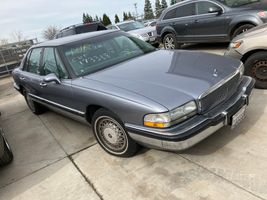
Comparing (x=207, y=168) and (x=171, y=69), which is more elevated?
(x=171, y=69)

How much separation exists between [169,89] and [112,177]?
124 cm

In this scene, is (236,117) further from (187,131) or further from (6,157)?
(6,157)

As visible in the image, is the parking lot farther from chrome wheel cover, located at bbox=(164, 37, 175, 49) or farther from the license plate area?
chrome wheel cover, located at bbox=(164, 37, 175, 49)

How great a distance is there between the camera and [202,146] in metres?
3.48

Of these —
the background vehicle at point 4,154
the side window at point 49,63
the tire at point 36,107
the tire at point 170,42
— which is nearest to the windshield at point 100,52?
the side window at point 49,63

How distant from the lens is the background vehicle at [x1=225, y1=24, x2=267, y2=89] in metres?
4.47

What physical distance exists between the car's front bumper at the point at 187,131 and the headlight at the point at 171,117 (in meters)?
0.05

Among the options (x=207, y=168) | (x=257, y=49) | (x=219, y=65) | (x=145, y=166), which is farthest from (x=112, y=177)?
(x=257, y=49)

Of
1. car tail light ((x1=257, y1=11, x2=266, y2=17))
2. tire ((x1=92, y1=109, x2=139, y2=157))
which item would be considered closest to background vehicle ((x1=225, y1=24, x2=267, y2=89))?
car tail light ((x1=257, y1=11, x2=266, y2=17))

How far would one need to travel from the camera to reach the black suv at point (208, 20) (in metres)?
7.11

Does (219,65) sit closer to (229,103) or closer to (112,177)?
(229,103)

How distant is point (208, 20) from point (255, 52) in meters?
3.86

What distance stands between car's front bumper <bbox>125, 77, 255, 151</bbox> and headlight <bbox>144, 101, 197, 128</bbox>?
0.05m

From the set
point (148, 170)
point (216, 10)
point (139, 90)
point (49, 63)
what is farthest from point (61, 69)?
point (216, 10)
